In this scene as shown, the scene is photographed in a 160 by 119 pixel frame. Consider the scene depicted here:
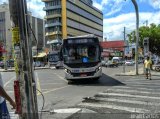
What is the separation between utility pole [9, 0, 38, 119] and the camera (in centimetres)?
701

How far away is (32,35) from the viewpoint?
7.66 m

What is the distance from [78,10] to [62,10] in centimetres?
1633

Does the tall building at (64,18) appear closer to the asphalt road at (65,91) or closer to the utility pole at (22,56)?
the asphalt road at (65,91)

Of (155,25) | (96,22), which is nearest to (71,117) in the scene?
(155,25)

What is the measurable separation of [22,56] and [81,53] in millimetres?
16337

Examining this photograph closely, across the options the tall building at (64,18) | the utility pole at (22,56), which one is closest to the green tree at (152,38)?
the utility pole at (22,56)

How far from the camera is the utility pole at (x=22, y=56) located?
7.01m

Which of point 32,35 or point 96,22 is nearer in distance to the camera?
point 32,35

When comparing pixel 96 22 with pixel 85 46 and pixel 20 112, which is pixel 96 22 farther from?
pixel 20 112

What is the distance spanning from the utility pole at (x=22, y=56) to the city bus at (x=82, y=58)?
15.8 m

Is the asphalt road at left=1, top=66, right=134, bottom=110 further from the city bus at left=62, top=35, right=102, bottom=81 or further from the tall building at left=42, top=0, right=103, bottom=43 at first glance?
the tall building at left=42, top=0, right=103, bottom=43

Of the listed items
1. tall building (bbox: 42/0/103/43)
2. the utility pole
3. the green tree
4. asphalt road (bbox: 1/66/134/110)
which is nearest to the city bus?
asphalt road (bbox: 1/66/134/110)

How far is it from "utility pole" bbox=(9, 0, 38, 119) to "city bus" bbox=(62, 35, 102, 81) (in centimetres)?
1581

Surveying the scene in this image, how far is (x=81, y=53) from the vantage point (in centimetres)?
2333
